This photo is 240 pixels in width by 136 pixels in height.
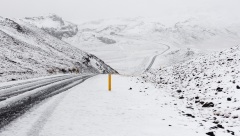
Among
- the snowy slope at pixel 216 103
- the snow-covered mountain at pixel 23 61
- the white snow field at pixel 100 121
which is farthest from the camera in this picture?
the snow-covered mountain at pixel 23 61

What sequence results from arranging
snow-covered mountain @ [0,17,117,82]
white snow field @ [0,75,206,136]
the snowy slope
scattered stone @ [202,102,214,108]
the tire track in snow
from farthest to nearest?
snow-covered mountain @ [0,17,117,82]
scattered stone @ [202,102,214,108]
the snowy slope
white snow field @ [0,75,206,136]
the tire track in snow

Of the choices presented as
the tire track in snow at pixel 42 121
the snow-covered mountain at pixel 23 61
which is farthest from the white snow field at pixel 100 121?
the snow-covered mountain at pixel 23 61

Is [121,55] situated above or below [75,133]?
above

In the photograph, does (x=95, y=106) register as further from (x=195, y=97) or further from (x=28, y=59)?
(x=28, y=59)

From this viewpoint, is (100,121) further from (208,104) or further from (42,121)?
(208,104)

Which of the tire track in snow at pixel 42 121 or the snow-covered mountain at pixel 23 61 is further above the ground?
the snow-covered mountain at pixel 23 61

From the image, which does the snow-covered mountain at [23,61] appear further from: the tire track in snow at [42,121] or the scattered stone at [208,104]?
the scattered stone at [208,104]

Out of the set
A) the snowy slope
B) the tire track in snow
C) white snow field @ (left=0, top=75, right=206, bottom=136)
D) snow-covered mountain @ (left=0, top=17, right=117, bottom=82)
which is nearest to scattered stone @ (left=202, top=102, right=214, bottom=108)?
the snowy slope

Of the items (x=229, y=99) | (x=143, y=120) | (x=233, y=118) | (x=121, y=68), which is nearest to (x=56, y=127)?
(x=143, y=120)

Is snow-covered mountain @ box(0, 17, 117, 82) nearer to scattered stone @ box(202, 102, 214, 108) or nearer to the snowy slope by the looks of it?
the snowy slope

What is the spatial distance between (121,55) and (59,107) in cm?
12236

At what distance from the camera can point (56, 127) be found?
6375mm

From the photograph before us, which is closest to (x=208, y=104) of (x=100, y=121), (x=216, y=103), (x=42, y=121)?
(x=216, y=103)

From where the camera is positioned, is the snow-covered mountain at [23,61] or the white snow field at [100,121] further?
the snow-covered mountain at [23,61]
